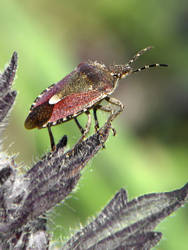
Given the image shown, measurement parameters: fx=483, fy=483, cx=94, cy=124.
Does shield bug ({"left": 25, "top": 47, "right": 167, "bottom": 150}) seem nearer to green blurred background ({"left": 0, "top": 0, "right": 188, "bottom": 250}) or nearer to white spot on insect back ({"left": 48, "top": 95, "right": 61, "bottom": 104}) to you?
white spot on insect back ({"left": 48, "top": 95, "right": 61, "bottom": 104})

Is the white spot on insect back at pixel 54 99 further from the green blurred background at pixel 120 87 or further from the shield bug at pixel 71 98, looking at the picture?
the green blurred background at pixel 120 87

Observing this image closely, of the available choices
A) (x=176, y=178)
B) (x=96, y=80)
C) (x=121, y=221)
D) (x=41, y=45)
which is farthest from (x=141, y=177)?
(x=121, y=221)

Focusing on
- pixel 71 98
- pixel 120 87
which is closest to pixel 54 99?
pixel 71 98

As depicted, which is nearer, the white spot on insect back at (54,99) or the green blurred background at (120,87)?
the white spot on insect back at (54,99)

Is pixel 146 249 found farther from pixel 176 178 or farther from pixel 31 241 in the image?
pixel 176 178

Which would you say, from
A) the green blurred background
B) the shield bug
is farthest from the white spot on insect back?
the green blurred background

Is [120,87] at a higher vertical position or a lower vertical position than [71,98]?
higher

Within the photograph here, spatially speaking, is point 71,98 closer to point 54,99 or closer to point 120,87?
point 54,99

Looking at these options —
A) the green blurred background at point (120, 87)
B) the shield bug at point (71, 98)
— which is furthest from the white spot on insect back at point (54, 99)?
the green blurred background at point (120, 87)

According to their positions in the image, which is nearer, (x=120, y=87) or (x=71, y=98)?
(x=71, y=98)
